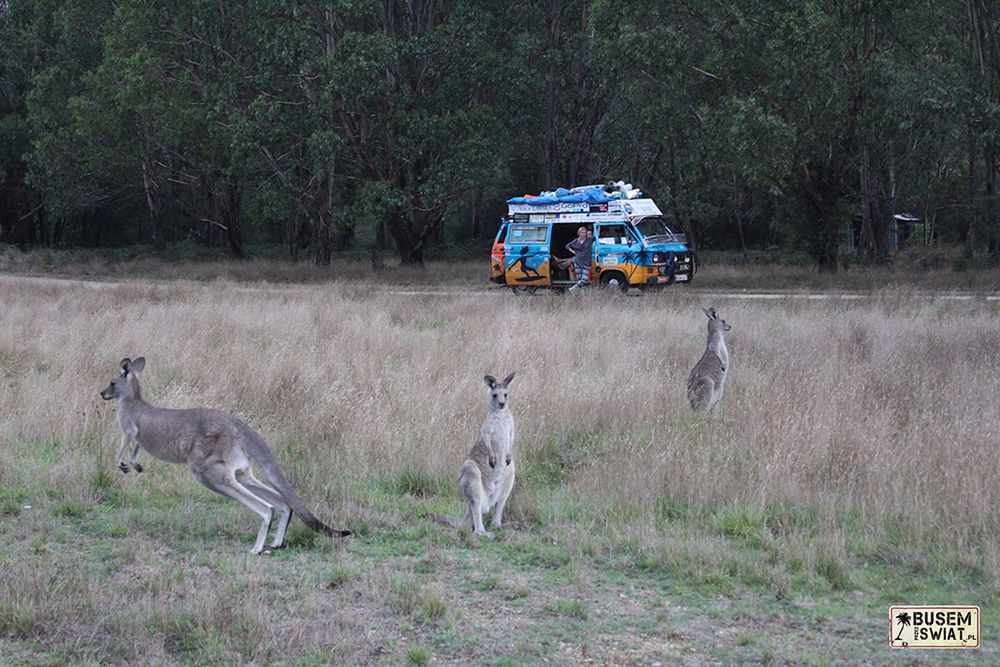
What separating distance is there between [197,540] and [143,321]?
34.9 ft

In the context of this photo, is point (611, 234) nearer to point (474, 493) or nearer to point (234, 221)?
point (474, 493)

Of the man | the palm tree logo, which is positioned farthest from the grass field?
the man

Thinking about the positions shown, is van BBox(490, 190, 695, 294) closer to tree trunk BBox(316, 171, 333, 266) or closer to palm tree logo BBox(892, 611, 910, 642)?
tree trunk BBox(316, 171, 333, 266)

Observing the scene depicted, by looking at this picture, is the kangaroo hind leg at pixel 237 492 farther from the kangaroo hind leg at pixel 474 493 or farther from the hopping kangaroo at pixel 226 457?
the kangaroo hind leg at pixel 474 493

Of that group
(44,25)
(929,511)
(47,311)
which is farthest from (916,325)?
(44,25)

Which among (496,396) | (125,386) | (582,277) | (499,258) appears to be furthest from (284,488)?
(499,258)

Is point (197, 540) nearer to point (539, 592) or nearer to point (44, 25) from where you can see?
point (539, 592)

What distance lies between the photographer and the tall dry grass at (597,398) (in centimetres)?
844

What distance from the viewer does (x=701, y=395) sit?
10.9 m

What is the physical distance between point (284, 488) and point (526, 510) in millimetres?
1933

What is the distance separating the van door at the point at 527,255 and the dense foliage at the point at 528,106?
6054 millimetres

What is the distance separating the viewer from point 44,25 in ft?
166

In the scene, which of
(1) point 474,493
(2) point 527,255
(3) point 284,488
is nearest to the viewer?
(3) point 284,488

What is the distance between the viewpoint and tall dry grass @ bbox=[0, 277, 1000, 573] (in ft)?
27.7
